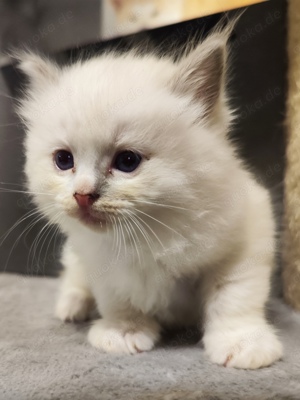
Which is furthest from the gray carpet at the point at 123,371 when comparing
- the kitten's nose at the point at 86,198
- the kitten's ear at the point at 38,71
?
the kitten's ear at the point at 38,71

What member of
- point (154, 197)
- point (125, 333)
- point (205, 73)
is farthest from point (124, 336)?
point (205, 73)

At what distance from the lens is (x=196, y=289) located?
1.16 m

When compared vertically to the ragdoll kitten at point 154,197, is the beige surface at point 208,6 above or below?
above

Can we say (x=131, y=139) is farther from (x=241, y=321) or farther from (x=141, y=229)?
(x=241, y=321)

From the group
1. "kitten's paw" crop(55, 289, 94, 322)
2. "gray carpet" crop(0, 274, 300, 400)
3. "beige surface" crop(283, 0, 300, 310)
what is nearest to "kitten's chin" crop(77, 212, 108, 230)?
"gray carpet" crop(0, 274, 300, 400)

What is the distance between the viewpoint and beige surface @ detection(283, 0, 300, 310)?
1345mm

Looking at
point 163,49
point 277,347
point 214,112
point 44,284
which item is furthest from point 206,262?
point 44,284

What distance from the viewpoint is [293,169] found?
1390 millimetres

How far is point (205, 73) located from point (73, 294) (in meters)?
0.78

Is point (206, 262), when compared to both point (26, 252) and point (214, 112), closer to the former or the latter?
point (214, 112)

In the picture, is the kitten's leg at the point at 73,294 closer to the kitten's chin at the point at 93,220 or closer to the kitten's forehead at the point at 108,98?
the kitten's chin at the point at 93,220

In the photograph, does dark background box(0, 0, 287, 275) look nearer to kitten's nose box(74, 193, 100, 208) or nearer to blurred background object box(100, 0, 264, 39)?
blurred background object box(100, 0, 264, 39)

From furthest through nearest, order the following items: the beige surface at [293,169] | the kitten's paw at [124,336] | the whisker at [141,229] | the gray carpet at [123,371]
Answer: the beige surface at [293,169] → the kitten's paw at [124,336] → the whisker at [141,229] → the gray carpet at [123,371]

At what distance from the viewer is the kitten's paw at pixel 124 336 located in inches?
44.1
